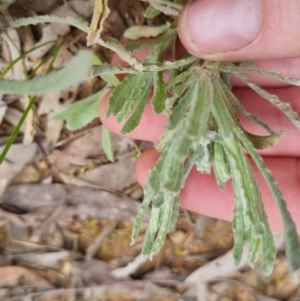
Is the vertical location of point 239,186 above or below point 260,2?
below

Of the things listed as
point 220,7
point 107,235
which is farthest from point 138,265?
point 220,7

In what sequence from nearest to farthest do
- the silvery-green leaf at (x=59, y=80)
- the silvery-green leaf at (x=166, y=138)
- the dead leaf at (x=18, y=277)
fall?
the silvery-green leaf at (x=59, y=80) → the silvery-green leaf at (x=166, y=138) → the dead leaf at (x=18, y=277)

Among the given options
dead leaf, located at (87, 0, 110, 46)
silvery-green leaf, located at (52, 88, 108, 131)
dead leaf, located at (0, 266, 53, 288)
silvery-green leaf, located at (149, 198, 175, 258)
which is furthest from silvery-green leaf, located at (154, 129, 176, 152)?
dead leaf, located at (0, 266, 53, 288)

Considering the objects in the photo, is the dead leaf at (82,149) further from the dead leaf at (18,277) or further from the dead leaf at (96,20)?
the dead leaf at (96,20)

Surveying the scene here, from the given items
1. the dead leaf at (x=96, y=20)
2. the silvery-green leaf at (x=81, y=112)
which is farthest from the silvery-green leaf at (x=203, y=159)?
the silvery-green leaf at (x=81, y=112)

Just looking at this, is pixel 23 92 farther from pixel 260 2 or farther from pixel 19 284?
pixel 19 284

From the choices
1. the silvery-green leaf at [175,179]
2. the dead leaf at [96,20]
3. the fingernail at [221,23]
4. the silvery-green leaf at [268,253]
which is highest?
the fingernail at [221,23]

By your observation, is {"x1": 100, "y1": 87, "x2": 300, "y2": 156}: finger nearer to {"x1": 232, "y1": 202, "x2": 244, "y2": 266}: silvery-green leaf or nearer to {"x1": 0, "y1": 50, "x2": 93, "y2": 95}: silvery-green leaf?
{"x1": 232, "y1": 202, "x2": 244, "y2": 266}: silvery-green leaf

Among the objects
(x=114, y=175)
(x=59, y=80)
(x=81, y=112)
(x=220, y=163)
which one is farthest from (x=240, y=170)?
(x=114, y=175)
